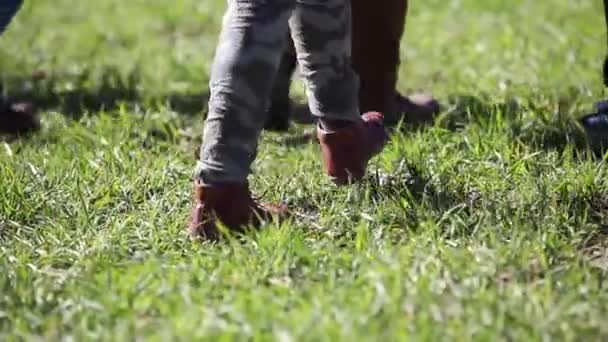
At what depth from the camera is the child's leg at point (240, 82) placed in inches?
104

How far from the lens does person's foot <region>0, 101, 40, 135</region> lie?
3910 mm

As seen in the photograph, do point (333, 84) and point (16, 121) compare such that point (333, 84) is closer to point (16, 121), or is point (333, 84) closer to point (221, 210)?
point (221, 210)

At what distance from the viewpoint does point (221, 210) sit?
2.69m

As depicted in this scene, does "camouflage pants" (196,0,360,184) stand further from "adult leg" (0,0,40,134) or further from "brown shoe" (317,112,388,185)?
"adult leg" (0,0,40,134)

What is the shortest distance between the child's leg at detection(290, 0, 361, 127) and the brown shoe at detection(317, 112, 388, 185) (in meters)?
0.03

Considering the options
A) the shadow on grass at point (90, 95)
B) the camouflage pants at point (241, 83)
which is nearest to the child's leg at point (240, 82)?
the camouflage pants at point (241, 83)

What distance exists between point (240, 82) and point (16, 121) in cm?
153

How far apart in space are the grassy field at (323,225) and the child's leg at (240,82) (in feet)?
0.60

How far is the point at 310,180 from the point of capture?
3.20 metres

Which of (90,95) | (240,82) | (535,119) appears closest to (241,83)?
(240,82)

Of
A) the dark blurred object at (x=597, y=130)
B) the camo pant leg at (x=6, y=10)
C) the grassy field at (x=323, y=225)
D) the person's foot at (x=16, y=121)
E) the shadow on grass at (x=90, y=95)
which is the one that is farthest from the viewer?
the shadow on grass at (x=90, y=95)

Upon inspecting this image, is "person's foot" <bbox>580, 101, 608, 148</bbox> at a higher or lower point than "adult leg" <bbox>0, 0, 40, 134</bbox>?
higher

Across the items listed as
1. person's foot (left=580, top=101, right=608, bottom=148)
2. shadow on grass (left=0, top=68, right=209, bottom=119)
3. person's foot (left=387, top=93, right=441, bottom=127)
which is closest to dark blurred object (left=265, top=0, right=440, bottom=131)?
person's foot (left=387, top=93, right=441, bottom=127)

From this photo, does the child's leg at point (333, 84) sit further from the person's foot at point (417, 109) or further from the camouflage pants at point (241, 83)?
the person's foot at point (417, 109)
